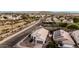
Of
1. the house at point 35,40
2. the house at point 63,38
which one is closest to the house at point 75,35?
the house at point 63,38

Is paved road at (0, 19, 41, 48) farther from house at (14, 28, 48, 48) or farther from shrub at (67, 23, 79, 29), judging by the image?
shrub at (67, 23, 79, 29)

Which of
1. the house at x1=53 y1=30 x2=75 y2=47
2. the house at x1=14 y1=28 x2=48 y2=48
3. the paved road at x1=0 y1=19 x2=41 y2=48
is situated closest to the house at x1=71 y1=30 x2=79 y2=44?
the house at x1=53 y1=30 x2=75 y2=47

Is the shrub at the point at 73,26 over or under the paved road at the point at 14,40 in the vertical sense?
over

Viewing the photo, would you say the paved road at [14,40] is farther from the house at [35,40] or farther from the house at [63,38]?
the house at [63,38]

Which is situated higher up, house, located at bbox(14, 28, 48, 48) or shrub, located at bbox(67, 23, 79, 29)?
shrub, located at bbox(67, 23, 79, 29)

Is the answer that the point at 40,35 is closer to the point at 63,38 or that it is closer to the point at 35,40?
the point at 35,40

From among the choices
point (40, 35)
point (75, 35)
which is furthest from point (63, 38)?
point (40, 35)
